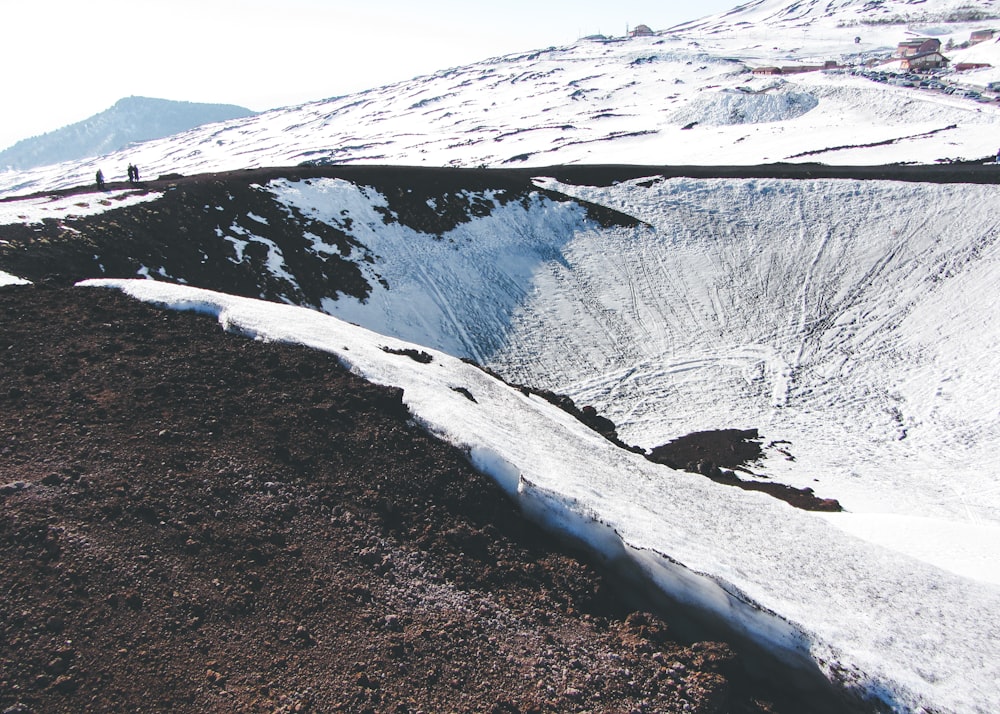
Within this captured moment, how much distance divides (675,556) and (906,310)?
109 ft

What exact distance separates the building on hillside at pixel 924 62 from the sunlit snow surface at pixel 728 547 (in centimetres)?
14055

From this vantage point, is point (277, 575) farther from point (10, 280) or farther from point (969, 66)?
point (969, 66)

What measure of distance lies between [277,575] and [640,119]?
378 feet

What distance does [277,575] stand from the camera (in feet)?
30.9

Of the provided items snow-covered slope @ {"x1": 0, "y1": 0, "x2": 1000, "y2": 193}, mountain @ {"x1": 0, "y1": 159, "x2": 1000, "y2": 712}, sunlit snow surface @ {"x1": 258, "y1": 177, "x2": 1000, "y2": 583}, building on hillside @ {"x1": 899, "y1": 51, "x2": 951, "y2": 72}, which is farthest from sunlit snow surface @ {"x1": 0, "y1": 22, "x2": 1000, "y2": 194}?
mountain @ {"x1": 0, "y1": 159, "x2": 1000, "y2": 712}

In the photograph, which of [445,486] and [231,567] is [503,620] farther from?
[231,567]

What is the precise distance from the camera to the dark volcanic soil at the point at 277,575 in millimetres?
7801

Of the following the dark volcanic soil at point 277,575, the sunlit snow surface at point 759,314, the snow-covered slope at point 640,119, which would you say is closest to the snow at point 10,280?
the dark volcanic soil at point 277,575

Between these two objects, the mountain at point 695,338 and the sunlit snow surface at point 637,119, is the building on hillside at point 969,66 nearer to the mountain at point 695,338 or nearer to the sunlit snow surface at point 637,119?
the sunlit snow surface at point 637,119

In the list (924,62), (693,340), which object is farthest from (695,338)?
(924,62)

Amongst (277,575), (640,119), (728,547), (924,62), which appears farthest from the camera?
(924,62)

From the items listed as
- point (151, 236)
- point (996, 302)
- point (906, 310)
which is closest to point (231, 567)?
point (151, 236)

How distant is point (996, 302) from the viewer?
35.0 m

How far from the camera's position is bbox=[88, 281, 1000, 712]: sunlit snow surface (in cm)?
1025
